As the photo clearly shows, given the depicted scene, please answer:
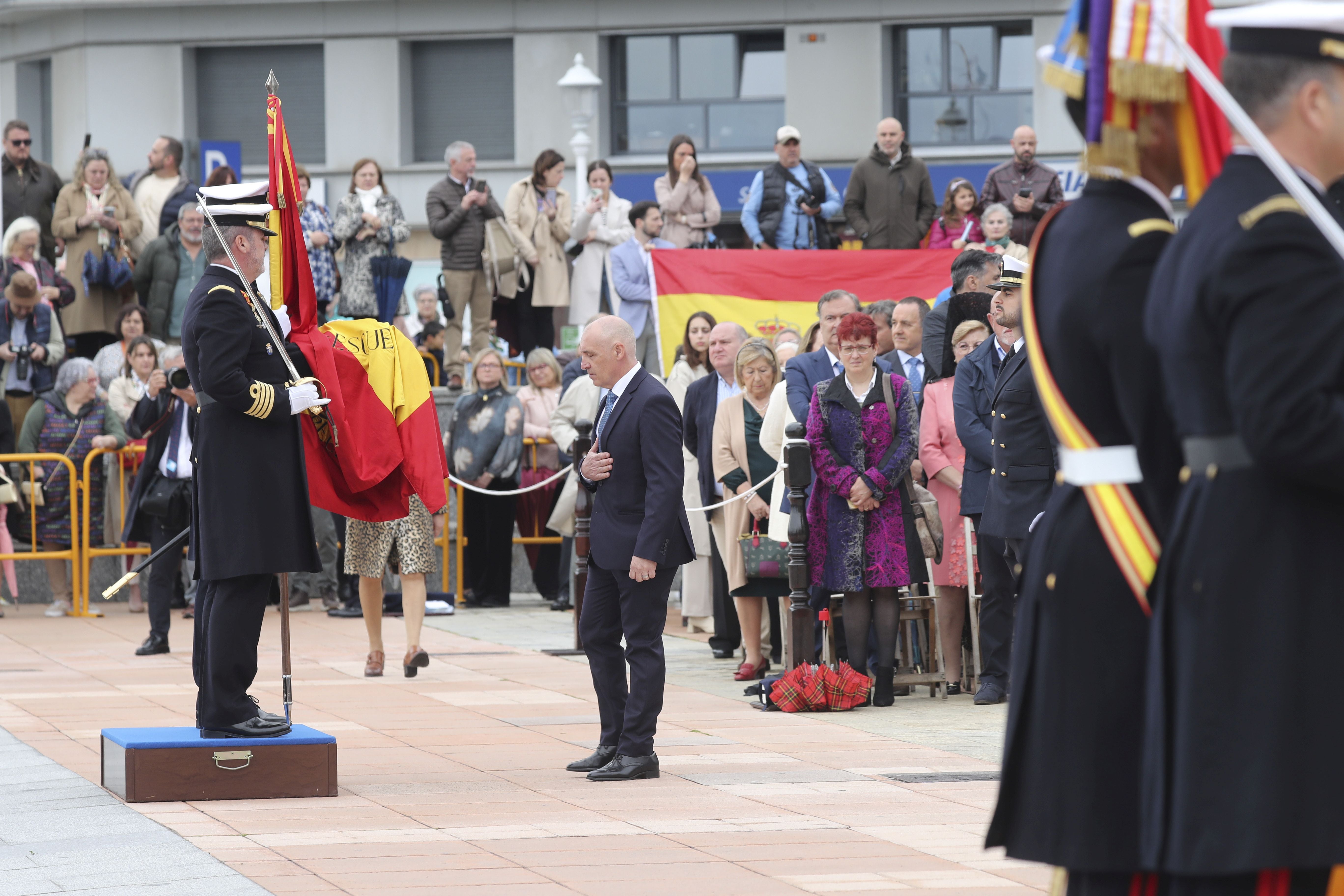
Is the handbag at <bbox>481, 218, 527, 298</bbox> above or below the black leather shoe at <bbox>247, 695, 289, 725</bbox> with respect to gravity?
above

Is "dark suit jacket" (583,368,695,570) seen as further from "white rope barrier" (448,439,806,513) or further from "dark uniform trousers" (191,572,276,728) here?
"white rope barrier" (448,439,806,513)

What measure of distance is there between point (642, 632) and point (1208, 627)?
16.9ft

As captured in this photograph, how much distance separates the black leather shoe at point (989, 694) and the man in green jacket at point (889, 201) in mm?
7861

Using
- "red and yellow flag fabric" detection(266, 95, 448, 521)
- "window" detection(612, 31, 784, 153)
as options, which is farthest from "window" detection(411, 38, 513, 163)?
"red and yellow flag fabric" detection(266, 95, 448, 521)

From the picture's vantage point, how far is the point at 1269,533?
3.40m

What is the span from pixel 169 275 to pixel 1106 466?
47.6 ft

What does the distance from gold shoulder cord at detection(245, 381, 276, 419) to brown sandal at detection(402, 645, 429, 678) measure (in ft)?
13.4

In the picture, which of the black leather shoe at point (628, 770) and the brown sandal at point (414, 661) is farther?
the brown sandal at point (414, 661)

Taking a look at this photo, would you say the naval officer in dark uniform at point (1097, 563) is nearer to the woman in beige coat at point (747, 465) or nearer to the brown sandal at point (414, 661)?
the woman in beige coat at point (747, 465)

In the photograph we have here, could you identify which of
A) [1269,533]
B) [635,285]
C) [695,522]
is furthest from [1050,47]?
[635,285]

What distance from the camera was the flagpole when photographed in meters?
3.38

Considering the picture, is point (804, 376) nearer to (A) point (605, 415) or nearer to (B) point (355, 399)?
(B) point (355, 399)

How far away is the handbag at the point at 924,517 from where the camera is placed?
34.9ft

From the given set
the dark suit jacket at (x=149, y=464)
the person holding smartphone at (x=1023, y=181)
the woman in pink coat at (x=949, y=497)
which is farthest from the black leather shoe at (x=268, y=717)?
the person holding smartphone at (x=1023, y=181)
